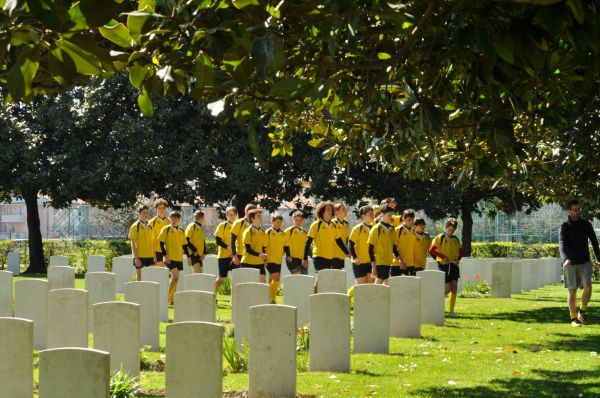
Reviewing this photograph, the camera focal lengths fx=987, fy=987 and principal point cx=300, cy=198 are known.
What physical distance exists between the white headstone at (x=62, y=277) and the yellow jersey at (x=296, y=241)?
4.10 metres

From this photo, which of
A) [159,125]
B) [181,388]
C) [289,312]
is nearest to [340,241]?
[289,312]

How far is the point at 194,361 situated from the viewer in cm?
789

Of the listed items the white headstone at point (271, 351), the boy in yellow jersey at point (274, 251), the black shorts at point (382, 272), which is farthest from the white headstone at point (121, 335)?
the boy in yellow jersey at point (274, 251)

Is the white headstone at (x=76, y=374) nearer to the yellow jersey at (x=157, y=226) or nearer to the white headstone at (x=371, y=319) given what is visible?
the white headstone at (x=371, y=319)

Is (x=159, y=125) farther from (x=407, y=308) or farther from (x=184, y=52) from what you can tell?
(x=184, y=52)

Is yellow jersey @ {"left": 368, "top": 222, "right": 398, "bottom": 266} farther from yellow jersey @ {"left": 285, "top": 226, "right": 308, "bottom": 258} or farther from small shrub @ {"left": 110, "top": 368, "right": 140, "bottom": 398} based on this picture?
small shrub @ {"left": 110, "top": 368, "right": 140, "bottom": 398}

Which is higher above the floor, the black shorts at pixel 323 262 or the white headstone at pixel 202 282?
the black shorts at pixel 323 262

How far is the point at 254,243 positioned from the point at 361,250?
2.00 meters

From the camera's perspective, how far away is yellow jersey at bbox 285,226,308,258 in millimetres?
18797

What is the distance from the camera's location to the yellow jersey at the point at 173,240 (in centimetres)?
1906

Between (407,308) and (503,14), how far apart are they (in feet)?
29.4

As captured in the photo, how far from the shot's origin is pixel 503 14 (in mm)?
5445

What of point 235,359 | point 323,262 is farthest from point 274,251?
point 235,359

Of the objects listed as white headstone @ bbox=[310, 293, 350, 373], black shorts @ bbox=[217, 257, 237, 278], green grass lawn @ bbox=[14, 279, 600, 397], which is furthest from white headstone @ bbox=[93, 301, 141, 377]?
black shorts @ bbox=[217, 257, 237, 278]
